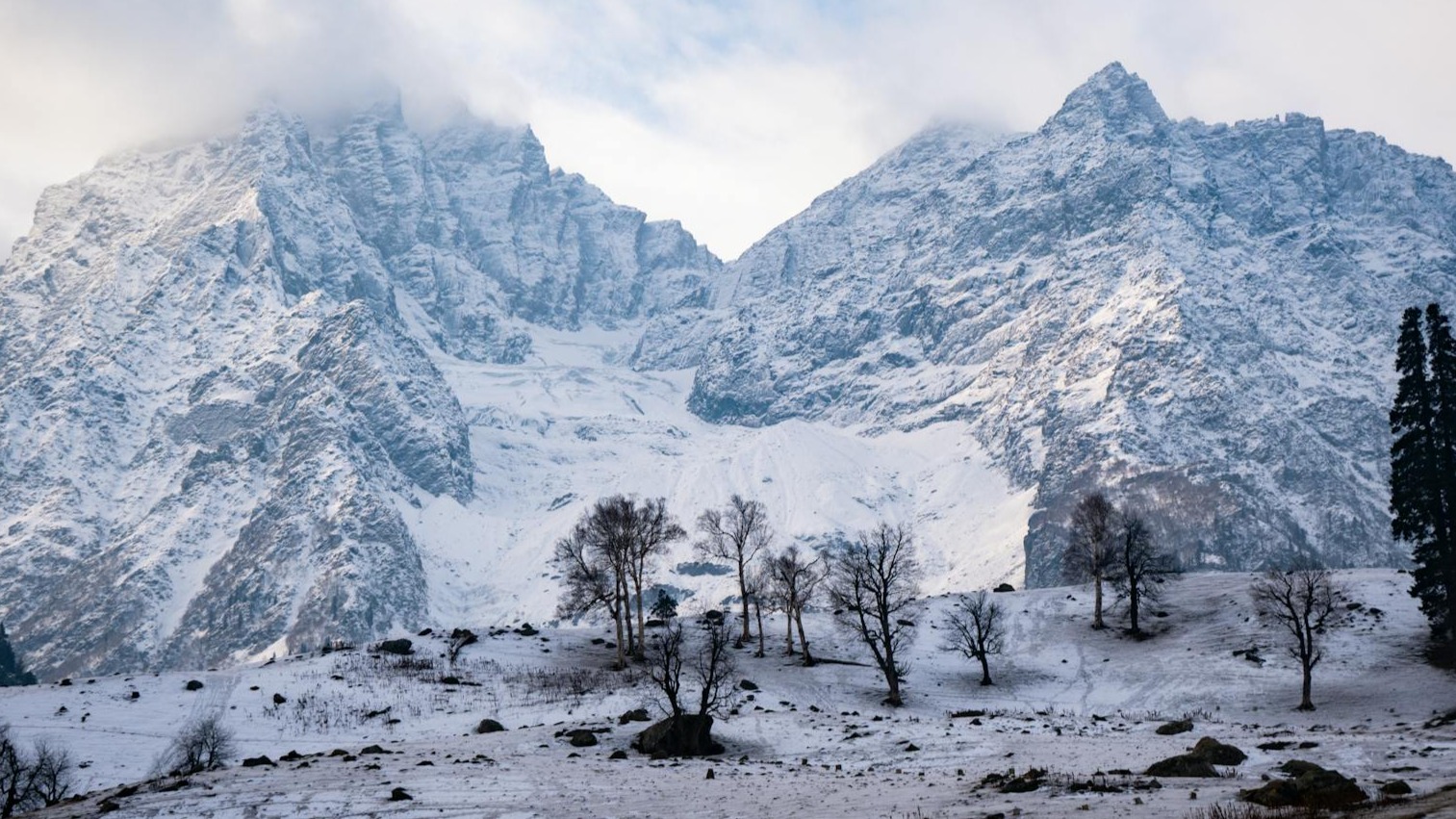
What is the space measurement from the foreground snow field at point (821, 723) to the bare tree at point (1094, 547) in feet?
8.79

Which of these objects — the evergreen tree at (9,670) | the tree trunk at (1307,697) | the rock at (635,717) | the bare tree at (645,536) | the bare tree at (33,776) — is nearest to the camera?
the bare tree at (33,776)

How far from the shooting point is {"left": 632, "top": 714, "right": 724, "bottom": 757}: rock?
131 feet

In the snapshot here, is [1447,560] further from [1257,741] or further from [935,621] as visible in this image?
[935,621]

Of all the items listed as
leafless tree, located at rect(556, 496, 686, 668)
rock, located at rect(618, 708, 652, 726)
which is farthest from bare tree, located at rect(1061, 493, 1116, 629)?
rock, located at rect(618, 708, 652, 726)

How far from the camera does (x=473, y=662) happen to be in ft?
207

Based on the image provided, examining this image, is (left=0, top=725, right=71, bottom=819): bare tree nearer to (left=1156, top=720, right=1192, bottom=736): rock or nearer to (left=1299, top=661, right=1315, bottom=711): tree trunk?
(left=1156, top=720, right=1192, bottom=736): rock

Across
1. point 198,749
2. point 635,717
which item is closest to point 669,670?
point 635,717

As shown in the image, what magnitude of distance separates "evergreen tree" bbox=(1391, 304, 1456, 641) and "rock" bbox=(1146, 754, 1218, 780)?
3232 centimetres

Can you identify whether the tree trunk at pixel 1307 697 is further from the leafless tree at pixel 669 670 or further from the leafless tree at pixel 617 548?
the leafless tree at pixel 617 548

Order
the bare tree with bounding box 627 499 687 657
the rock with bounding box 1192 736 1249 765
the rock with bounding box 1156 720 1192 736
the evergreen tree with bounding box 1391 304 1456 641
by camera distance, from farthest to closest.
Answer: the bare tree with bounding box 627 499 687 657 < the evergreen tree with bounding box 1391 304 1456 641 < the rock with bounding box 1156 720 1192 736 < the rock with bounding box 1192 736 1249 765

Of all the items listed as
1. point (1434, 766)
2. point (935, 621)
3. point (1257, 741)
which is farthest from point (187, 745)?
point (935, 621)

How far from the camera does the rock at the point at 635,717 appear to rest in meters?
45.7

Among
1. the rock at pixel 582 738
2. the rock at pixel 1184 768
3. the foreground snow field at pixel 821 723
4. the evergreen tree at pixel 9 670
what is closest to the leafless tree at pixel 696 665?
the foreground snow field at pixel 821 723

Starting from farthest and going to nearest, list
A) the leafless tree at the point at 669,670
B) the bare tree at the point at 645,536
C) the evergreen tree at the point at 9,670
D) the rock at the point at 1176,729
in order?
the evergreen tree at the point at 9,670, the bare tree at the point at 645,536, the leafless tree at the point at 669,670, the rock at the point at 1176,729
